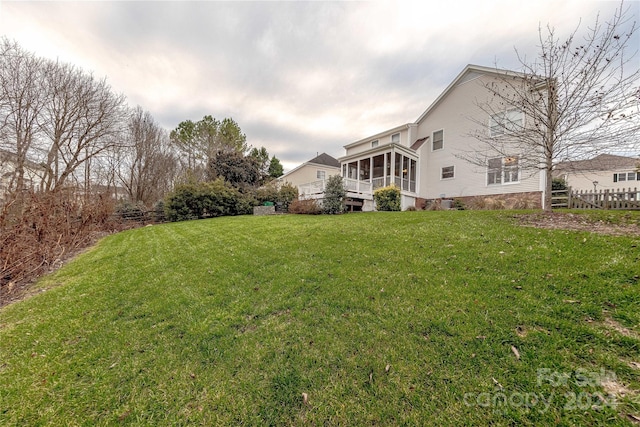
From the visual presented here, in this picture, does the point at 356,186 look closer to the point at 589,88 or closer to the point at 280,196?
the point at 280,196

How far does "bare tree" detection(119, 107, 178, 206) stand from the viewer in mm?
20547

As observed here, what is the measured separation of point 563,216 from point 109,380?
966 cm

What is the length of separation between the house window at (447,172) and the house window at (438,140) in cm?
152

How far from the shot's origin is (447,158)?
1498 centimetres

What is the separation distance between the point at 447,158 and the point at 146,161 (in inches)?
1005

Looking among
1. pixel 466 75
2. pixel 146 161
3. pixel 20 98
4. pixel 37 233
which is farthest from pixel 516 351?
pixel 146 161

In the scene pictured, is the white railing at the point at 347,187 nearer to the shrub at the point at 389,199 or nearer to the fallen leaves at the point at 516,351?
the shrub at the point at 389,199

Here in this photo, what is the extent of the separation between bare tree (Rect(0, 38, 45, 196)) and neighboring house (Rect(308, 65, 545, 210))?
50.6ft

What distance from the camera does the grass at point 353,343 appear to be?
1.78 m

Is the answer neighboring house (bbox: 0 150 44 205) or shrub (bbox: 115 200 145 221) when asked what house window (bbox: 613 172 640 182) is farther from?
shrub (bbox: 115 200 145 221)

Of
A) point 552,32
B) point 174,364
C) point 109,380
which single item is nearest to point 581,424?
point 174,364

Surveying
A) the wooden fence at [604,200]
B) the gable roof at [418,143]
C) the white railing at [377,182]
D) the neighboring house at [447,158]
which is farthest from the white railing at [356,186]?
the wooden fence at [604,200]

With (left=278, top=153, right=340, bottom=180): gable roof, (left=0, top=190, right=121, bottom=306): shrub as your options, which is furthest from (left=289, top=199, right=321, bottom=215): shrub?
(left=278, top=153, right=340, bottom=180): gable roof

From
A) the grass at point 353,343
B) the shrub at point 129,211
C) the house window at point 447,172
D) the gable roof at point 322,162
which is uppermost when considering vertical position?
the gable roof at point 322,162
